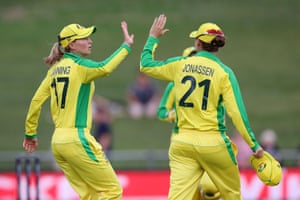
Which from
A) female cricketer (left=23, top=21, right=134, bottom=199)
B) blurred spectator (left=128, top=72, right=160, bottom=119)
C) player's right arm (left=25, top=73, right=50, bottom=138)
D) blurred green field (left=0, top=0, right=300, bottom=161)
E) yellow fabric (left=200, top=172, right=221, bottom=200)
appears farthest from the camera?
blurred green field (left=0, top=0, right=300, bottom=161)

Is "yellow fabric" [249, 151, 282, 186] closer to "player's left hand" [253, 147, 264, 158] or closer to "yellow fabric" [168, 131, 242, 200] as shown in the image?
"player's left hand" [253, 147, 264, 158]

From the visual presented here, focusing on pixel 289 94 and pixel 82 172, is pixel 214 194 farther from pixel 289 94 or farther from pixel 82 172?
pixel 289 94

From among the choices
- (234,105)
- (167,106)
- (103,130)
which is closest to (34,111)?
(167,106)

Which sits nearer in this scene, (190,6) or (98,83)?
(98,83)

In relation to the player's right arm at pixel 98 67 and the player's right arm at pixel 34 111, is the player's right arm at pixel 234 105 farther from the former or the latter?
the player's right arm at pixel 34 111

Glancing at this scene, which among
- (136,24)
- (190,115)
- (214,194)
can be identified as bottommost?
(214,194)

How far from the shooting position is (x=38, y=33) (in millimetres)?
31281

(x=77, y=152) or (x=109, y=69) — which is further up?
(x=109, y=69)

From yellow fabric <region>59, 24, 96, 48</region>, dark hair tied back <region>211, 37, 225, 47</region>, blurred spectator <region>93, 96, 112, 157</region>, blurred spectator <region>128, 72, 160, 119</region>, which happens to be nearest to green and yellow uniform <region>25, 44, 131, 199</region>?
yellow fabric <region>59, 24, 96, 48</region>

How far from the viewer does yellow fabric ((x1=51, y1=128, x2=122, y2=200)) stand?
38.5ft

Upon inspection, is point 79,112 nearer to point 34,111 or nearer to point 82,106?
point 82,106

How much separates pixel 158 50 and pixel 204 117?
61.1 ft

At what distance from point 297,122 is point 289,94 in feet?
5.04

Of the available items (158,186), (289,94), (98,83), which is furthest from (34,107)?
(289,94)
